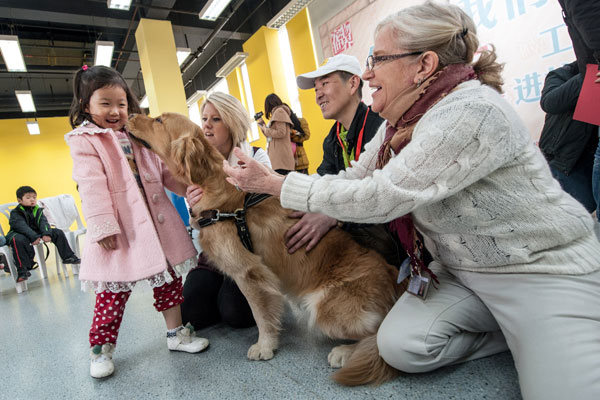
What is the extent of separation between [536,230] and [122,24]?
10489 millimetres

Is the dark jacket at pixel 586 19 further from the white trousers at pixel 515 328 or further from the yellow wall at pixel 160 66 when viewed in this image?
the yellow wall at pixel 160 66

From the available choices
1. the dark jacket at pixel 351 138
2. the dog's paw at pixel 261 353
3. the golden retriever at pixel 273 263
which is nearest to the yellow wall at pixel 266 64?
the dark jacket at pixel 351 138

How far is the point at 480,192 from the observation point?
1091 millimetres

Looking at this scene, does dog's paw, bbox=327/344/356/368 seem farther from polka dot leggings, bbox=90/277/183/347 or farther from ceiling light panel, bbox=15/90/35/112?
ceiling light panel, bbox=15/90/35/112

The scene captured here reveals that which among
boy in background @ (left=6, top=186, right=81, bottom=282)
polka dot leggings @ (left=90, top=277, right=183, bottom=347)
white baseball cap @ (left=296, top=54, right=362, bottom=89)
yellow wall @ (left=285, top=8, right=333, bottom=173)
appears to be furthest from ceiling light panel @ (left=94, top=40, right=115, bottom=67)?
polka dot leggings @ (left=90, top=277, right=183, bottom=347)

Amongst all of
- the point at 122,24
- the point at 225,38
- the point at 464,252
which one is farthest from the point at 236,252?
the point at 225,38

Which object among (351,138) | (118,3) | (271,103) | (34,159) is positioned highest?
(118,3)

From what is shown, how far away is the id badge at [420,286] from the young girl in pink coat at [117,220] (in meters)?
1.21

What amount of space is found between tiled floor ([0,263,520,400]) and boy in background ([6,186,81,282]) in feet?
10.4

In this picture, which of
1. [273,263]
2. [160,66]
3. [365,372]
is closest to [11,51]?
[160,66]

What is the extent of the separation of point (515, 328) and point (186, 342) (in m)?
1.61

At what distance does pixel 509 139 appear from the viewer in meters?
1.02

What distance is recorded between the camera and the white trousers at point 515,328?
94cm

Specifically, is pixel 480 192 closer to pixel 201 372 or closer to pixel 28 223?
pixel 201 372
